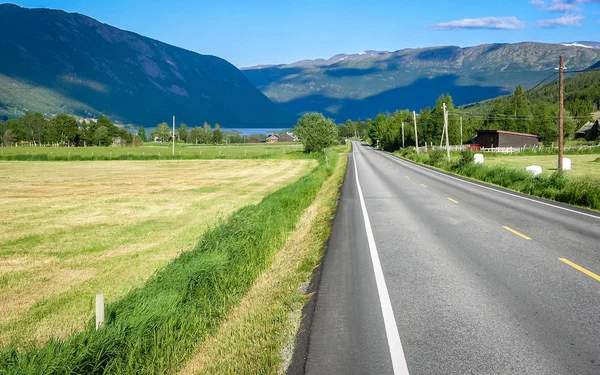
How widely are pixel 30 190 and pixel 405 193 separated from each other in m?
23.1

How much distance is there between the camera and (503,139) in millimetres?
90812

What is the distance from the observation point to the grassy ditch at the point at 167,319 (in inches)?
193

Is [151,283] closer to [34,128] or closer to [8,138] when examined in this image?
[8,138]

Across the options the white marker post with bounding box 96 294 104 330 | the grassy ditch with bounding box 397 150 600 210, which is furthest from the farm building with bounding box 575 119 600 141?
the white marker post with bounding box 96 294 104 330

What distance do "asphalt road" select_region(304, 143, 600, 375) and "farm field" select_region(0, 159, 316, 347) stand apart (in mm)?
4337

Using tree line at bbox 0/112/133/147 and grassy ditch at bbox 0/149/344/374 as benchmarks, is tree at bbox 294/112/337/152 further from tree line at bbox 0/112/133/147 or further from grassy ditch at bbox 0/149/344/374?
grassy ditch at bbox 0/149/344/374

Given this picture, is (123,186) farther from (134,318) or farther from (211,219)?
(134,318)

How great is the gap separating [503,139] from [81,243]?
88.7 m

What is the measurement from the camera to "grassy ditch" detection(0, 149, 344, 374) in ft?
16.1

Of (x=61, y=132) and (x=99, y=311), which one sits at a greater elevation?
(x=61, y=132)

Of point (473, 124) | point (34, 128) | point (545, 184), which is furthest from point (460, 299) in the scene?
point (34, 128)

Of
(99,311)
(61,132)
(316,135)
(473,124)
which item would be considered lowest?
(99,311)

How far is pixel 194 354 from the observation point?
5949 millimetres

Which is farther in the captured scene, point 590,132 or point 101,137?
point 101,137
